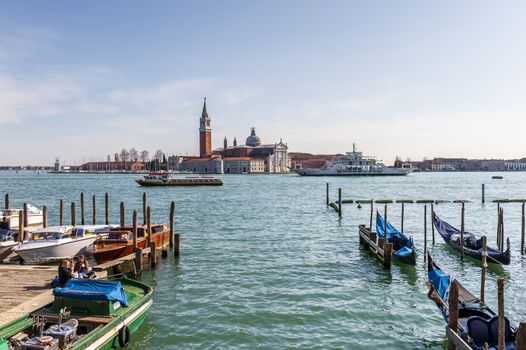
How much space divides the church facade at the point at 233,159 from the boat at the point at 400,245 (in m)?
126

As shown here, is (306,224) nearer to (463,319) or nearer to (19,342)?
(463,319)

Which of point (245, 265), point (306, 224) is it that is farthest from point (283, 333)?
point (306, 224)

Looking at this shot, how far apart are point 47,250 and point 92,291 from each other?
6537 millimetres

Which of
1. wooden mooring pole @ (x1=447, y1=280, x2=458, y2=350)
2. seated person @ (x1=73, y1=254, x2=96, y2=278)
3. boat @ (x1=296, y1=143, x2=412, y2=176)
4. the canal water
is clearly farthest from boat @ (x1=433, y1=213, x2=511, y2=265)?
boat @ (x1=296, y1=143, x2=412, y2=176)

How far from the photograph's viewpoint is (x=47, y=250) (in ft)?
44.6

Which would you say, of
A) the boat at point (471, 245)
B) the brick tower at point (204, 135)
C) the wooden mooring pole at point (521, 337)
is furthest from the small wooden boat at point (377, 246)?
the brick tower at point (204, 135)

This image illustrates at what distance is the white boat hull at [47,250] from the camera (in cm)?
1339

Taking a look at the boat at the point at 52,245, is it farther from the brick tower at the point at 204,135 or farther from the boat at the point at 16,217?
the brick tower at the point at 204,135

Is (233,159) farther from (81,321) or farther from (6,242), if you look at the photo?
(81,321)

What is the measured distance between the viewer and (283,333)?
8969mm

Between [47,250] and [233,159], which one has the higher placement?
A: [233,159]

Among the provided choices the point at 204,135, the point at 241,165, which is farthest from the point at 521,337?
the point at 204,135

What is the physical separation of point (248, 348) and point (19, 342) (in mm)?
3764

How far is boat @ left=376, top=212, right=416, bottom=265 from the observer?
14355 mm
